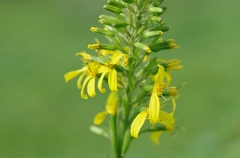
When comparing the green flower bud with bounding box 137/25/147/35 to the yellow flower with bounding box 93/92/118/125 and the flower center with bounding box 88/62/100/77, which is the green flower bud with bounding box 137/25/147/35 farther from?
the yellow flower with bounding box 93/92/118/125

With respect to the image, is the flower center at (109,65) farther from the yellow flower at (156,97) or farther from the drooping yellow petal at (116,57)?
the yellow flower at (156,97)

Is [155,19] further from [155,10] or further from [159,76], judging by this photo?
[159,76]

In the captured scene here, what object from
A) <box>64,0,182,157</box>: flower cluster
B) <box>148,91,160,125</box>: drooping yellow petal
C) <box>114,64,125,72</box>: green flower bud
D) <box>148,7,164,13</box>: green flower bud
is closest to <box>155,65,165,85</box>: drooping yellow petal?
<box>64,0,182,157</box>: flower cluster

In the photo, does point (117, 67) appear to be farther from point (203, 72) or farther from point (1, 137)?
point (203, 72)

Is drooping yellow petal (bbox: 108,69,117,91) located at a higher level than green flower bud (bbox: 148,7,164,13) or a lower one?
lower

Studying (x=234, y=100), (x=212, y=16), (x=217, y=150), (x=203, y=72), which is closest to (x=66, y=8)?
(x=212, y=16)

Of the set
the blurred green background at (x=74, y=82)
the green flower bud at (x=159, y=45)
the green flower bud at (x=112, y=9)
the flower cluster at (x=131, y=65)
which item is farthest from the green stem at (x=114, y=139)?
the blurred green background at (x=74, y=82)

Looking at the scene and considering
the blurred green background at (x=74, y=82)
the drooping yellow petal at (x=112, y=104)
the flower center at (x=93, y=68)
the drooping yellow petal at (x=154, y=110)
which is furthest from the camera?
the blurred green background at (x=74, y=82)
